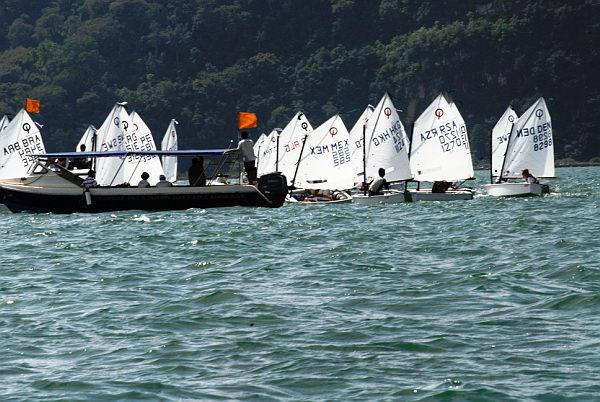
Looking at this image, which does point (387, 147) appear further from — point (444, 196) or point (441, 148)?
point (444, 196)

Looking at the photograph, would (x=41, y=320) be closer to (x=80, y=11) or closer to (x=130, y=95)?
(x=130, y=95)

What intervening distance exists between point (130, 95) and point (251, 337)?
146453mm

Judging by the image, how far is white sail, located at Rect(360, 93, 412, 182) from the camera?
5112 cm

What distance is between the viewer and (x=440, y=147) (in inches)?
2057

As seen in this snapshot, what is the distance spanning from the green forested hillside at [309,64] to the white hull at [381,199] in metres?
102

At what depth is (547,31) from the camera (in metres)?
162

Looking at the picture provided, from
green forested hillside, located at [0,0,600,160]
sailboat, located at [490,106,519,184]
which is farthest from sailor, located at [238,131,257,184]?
green forested hillside, located at [0,0,600,160]

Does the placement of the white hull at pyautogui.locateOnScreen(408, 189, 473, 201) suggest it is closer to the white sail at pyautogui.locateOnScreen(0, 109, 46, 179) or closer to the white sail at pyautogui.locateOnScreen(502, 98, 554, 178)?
the white sail at pyautogui.locateOnScreen(502, 98, 554, 178)

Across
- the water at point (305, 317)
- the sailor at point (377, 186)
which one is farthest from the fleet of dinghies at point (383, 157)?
the water at point (305, 317)

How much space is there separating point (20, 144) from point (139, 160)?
464cm

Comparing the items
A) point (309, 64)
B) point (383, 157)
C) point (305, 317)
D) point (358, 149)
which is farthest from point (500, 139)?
point (309, 64)

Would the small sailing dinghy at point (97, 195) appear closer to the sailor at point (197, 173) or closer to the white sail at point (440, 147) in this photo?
the sailor at point (197, 173)

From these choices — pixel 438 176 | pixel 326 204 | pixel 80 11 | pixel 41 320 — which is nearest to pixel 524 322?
pixel 41 320

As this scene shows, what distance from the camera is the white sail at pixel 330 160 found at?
168 feet
